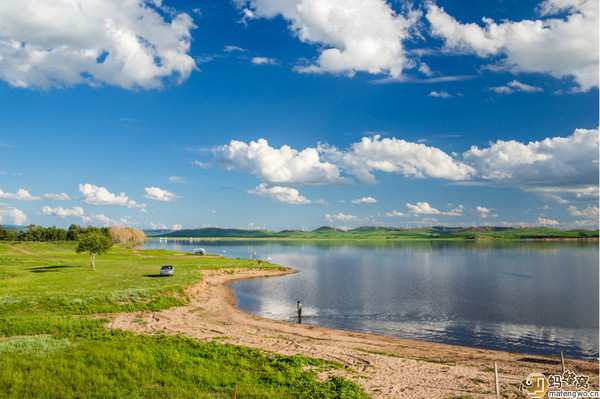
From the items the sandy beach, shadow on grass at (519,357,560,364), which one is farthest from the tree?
shadow on grass at (519,357,560,364)

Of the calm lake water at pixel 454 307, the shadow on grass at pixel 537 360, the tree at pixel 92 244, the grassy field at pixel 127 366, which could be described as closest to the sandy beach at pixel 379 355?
the shadow on grass at pixel 537 360

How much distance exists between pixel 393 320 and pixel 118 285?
135 ft

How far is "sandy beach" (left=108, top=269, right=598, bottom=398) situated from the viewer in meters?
22.0

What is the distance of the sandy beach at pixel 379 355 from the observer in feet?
72.3

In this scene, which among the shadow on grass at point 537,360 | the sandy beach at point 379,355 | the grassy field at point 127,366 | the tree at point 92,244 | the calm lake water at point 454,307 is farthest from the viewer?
the tree at point 92,244

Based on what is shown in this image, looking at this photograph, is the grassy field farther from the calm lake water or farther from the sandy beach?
the calm lake water

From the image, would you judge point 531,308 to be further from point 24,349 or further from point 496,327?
point 24,349

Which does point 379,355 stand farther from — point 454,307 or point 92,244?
point 92,244

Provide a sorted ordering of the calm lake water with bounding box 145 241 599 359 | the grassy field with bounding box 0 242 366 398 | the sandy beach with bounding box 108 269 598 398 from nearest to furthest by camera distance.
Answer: the grassy field with bounding box 0 242 366 398
the sandy beach with bounding box 108 269 598 398
the calm lake water with bounding box 145 241 599 359

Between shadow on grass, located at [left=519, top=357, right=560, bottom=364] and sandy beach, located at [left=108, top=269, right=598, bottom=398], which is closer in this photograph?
sandy beach, located at [left=108, top=269, right=598, bottom=398]

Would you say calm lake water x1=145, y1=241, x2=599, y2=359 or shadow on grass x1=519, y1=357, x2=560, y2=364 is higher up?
shadow on grass x1=519, y1=357, x2=560, y2=364

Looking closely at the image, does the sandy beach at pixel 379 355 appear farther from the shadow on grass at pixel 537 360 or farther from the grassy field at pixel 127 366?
the grassy field at pixel 127 366

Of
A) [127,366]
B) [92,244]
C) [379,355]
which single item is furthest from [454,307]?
[92,244]

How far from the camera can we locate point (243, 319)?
4450 cm
